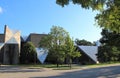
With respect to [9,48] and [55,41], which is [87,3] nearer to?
[55,41]

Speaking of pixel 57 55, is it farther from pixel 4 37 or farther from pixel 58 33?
pixel 4 37

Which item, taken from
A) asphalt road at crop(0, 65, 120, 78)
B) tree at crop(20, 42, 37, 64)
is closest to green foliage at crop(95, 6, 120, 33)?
asphalt road at crop(0, 65, 120, 78)

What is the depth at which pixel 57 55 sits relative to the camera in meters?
55.6

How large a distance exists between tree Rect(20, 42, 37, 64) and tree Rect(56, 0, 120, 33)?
61.4m

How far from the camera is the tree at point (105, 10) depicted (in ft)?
33.2

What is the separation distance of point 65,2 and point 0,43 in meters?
68.3

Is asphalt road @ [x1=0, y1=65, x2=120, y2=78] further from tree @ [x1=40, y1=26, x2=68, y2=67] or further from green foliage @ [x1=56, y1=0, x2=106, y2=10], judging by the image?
tree @ [x1=40, y1=26, x2=68, y2=67]

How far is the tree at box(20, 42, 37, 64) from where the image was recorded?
242 ft

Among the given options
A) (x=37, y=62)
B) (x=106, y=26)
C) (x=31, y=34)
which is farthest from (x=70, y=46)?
(x=106, y=26)

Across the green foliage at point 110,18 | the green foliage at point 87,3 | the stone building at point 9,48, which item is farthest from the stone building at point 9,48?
the green foliage at point 87,3

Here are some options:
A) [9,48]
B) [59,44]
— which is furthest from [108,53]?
[9,48]

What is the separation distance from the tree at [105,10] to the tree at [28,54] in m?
61.4

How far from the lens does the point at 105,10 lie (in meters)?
11.6

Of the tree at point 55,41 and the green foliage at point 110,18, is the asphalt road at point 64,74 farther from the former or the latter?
the tree at point 55,41
